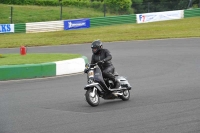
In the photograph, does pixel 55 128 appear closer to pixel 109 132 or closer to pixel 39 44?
pixel 109 132

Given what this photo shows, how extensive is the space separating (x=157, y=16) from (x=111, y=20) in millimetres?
4276

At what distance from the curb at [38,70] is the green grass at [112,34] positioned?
46.6ft

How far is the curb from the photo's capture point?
605 inches

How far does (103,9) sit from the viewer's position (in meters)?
48.3

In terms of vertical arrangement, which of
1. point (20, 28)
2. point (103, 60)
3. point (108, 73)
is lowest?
point (20, 28)

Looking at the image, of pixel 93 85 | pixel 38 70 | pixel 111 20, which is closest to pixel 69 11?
pixel 111 20

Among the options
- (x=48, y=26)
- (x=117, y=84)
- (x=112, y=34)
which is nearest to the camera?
(x=117, y=84)

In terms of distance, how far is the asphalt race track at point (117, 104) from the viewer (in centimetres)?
842

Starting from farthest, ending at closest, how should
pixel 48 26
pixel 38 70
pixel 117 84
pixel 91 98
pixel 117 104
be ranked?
pixel 48 26
pixel 38 70
pixel 117 84
pixel 117 104
pixel 91 98

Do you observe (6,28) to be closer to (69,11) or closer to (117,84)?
(69,11)

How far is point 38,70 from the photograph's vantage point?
15.9 metres

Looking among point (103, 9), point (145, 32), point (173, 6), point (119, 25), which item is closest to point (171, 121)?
point (145, 32)

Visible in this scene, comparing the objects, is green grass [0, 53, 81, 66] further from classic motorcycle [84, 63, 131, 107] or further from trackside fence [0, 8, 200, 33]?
trackside fence [0, 8, 200, 33]

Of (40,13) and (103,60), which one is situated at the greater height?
(103,60)
